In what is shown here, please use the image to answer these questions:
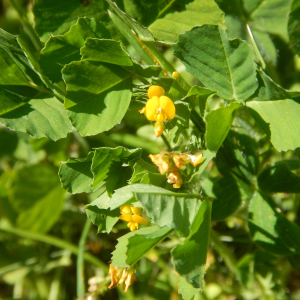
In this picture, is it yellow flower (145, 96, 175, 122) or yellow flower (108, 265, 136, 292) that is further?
yellow flower (108, 265, 136, 292)

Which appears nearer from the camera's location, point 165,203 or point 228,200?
point 165,203

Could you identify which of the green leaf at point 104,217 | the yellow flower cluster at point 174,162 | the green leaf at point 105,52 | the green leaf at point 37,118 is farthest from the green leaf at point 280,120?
the green leaf at point 37,118

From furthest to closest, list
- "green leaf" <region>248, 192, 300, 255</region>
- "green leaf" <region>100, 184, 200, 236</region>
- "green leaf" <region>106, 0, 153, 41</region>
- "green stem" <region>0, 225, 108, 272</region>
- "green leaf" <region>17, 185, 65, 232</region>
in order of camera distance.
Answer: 1. "green leaf" <region>17, 185, 65, 232</region>
2. "green stem" <region>0, 225, 108, 272</region>
3. "green leaf" <region>248, 192, 300, 255</region>
4. "green leaf" <region>106, 0, 153, 41</region>
5. "green leaf" <region>100, 184, 200, 236</region>

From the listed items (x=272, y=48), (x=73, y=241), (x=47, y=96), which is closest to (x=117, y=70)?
(x=47, y=96)

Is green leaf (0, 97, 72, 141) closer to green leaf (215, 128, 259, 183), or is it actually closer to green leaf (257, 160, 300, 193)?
green leaf (215, 128, 259, 183)

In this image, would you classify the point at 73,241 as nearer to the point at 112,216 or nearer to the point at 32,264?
the point at 32,264

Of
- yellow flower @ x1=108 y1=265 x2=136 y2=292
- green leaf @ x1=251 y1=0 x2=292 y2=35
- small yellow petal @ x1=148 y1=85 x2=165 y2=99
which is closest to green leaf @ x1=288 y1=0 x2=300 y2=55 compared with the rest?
green leaf @ x1=251 y1=0 x2=292 y2=35
